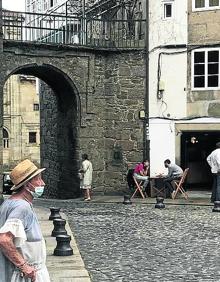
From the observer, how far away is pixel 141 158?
21484 millimetres

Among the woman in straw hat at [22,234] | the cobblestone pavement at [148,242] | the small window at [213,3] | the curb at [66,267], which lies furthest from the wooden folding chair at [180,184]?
the woman in straw hat at [22,234]

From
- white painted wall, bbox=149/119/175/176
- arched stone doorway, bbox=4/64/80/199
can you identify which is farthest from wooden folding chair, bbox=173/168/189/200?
arched stone doorway, bbox=4/64/80/199

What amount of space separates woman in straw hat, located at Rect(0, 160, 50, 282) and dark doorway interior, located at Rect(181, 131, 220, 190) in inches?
692

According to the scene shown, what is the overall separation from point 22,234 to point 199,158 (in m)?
18.9

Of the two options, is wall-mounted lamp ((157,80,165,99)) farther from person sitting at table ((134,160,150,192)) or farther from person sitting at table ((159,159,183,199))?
person sitting at table ((159,159,183,199))

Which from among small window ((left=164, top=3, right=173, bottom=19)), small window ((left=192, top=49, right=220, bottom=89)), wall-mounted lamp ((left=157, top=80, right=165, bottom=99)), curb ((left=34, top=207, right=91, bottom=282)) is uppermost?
small window ((left=164, top=3, right=173, bottom=19))

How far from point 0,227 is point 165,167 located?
16246 mm

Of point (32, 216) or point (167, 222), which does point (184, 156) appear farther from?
point (32, 216)

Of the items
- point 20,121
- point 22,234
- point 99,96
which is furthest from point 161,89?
point 20,121

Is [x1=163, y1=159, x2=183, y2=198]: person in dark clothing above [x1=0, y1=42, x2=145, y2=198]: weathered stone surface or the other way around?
the other way around

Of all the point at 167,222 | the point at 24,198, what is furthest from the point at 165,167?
the point at 24,198

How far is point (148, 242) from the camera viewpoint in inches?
421

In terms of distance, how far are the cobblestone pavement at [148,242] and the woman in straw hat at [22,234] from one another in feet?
10.8

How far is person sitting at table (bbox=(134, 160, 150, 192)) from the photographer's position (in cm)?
2012
